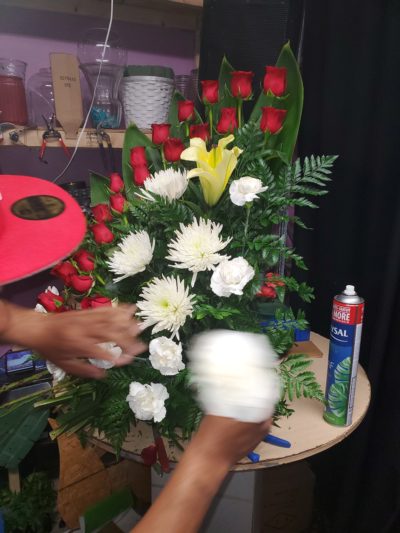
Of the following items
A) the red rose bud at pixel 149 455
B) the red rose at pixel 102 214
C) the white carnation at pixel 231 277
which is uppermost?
the red rose at pixel 102 214

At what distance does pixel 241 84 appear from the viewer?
750 mm

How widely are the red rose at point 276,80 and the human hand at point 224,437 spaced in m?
0.58

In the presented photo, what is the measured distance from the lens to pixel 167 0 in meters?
1.44

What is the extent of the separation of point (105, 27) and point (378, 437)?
1683mm

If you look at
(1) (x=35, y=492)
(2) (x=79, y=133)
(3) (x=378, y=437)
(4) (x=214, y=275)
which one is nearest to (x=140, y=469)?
(1) (x=35, y=492)

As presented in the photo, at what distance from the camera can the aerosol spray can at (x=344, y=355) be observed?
78cm

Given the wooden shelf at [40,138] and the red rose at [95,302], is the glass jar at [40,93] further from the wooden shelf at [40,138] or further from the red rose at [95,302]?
the red rose at [95,302]

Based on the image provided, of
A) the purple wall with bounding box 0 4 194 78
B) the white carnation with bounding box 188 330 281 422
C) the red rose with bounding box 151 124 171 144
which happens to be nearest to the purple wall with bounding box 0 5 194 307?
the purple wall with bounding box 0 4 194 78

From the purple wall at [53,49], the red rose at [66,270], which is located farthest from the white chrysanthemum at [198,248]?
the purple wall at [53,49]

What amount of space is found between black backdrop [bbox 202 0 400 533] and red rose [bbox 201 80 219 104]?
0.56 metres

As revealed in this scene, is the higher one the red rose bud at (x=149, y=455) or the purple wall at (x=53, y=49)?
the purple wall at (x=53, y=49)

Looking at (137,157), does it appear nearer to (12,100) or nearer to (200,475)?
(200,475)

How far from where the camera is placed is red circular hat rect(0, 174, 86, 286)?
1.56ft

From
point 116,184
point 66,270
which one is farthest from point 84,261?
point 116,184
